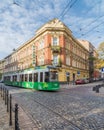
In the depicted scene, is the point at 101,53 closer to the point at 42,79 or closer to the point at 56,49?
the point at 56,49

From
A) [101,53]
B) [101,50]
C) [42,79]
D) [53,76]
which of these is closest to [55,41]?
[101,50]

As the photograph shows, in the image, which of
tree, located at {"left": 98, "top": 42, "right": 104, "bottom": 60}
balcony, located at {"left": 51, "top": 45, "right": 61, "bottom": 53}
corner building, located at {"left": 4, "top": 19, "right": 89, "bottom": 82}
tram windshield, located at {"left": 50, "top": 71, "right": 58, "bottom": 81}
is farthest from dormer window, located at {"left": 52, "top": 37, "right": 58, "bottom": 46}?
tram windshield, located at {"left": 50, "top": 71, "right": 58, "bottom": 81}

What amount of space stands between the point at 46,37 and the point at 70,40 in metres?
7.98

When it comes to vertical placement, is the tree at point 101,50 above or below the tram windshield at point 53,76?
above

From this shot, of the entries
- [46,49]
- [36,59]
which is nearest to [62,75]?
[46,49]

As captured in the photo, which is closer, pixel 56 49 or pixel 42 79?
pixel 42 79

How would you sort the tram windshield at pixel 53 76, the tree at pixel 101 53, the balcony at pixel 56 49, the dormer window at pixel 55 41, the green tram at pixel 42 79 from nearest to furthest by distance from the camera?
the green tram at pixel 42 79, the tram windshield at pixel 53 76, the balcony at pixel 56 49, the dormer window at pixel 55 41, the tree at pixel 101 53

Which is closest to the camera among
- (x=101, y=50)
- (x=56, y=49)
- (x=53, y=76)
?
(x=53, y=76)

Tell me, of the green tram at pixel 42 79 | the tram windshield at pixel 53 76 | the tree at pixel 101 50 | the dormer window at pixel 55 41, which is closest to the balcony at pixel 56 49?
the dormer window at pixel 55 41

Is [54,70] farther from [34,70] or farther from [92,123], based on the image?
[92,123]

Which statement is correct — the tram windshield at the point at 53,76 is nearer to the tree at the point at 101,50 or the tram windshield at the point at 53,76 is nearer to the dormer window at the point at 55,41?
the dormer window at the point at 55,41

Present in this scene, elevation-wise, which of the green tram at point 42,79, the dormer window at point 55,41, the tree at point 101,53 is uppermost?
the dormer window at point 55,41

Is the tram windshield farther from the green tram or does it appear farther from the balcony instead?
the balcony

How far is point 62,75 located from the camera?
140 ft
